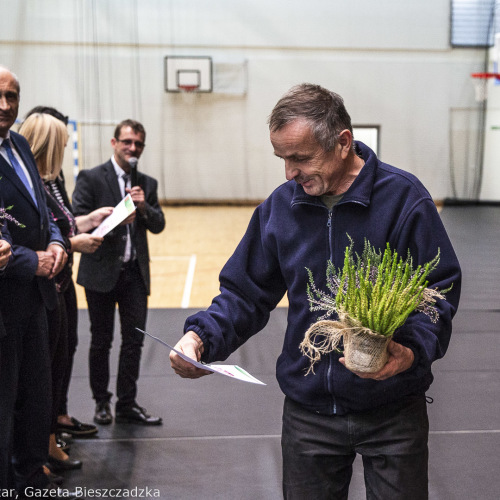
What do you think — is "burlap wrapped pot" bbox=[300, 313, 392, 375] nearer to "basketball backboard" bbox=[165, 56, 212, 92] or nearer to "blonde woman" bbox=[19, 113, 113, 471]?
"blonde woman" bbox=[19, 113, 113, 471]

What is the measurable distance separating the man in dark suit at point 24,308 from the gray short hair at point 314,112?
4.02 ft

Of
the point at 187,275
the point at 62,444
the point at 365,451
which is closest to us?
the point at 365,451

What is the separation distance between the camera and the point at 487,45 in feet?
22.3

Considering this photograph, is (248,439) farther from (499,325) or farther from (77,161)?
(77,161)

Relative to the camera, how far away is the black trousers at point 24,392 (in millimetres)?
2529

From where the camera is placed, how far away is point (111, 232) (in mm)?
3652

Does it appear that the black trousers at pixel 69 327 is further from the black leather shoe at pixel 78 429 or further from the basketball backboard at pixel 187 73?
the basketball backboard at pixel 187 73

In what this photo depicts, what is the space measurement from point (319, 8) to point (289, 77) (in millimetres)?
826

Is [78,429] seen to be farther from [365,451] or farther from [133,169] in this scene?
[365,451]

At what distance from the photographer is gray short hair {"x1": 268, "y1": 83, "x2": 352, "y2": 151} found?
63.9 inches

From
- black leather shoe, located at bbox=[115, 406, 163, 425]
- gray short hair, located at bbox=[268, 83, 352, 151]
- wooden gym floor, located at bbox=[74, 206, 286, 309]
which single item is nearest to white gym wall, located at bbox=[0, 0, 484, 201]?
wooden gym floor, located at bbox=[74, 206, 286, 309]

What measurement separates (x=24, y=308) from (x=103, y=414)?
1326 millimetres

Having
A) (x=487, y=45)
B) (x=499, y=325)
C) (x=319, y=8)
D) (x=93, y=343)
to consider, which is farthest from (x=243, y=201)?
(x=93, y=343)

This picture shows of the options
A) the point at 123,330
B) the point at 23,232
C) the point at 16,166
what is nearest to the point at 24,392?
the point at 23,232
